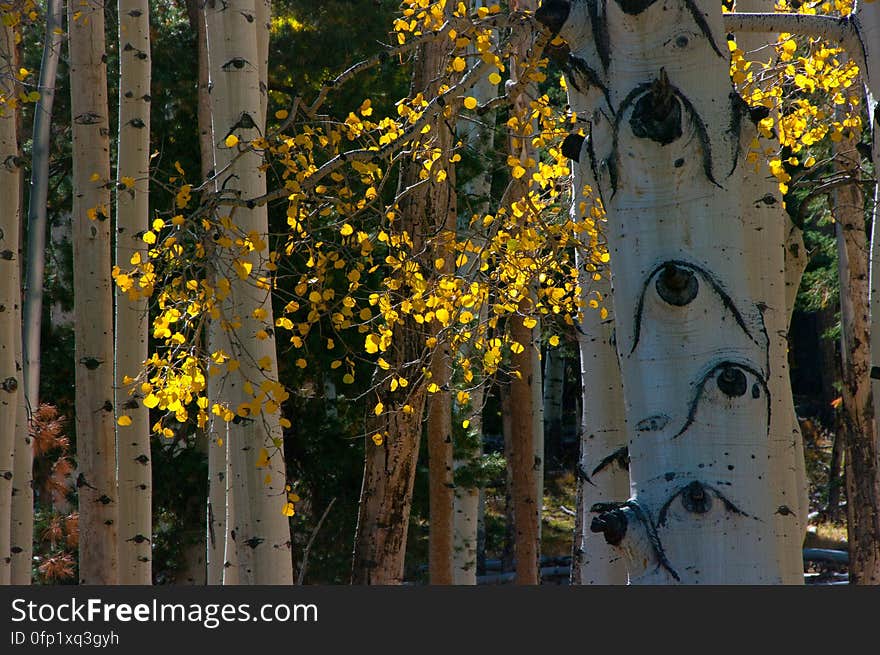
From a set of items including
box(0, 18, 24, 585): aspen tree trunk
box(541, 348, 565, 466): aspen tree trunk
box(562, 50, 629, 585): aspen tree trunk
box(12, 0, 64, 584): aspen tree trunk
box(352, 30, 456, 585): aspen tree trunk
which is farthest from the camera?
box(541, 348, 565, 466): aspen tree trunk

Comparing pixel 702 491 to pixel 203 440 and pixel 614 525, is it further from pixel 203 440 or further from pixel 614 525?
pixel 203 440

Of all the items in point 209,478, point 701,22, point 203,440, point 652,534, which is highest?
point 203,440

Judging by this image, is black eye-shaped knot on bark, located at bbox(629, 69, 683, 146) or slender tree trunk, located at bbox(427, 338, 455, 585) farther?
slender tree trunk, located at bbox(427, 338, 455, 585)

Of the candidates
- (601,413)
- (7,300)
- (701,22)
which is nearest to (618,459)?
(601,413)

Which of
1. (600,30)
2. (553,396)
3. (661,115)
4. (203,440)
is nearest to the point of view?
(661,115)

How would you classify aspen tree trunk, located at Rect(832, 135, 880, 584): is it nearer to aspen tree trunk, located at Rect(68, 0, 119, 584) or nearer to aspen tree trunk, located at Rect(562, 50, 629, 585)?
aspen tree trunk, located at Rect(562, 50, 629, 585)

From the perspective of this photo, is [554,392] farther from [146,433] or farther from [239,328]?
[239,328]

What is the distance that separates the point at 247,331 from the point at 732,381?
1.94 meters

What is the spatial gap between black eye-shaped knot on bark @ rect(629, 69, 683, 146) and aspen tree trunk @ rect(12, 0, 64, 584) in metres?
4.60

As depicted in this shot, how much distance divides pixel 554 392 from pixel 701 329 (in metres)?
16.6

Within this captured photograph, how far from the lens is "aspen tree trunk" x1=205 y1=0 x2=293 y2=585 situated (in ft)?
11.3

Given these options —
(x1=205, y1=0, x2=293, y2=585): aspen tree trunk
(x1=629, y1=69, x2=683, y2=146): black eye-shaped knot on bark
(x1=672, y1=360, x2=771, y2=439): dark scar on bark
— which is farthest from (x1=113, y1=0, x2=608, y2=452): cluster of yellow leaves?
(x1=672, y1=360, x2=771, y2=439): dark scar on bark

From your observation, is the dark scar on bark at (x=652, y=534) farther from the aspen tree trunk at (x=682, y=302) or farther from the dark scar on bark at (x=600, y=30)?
the dark scar on bark at (x=600, y=30)

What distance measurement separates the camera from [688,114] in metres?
2.21
